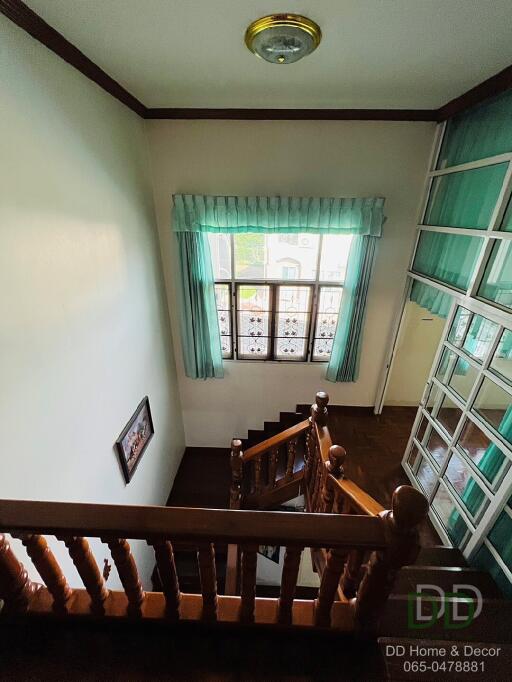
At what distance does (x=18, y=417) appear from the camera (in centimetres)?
127

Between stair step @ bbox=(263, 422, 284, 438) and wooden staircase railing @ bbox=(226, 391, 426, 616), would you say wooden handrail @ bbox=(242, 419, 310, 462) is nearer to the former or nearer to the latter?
wooden staircase railing @ bbox=(226, 391, 426, 616)

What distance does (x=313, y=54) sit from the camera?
147 cm

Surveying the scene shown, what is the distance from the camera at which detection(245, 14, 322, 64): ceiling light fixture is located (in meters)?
1.21

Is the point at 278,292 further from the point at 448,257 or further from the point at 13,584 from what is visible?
the point at 13,584

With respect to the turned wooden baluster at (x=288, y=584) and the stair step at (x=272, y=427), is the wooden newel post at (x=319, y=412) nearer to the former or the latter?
the turned wooden baluster at (x=288, y=584)

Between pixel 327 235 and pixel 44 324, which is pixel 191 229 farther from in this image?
pixel 44 324

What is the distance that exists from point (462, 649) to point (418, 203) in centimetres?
290

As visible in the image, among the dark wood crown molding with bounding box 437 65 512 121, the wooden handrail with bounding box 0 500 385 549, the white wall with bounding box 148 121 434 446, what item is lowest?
the wooden handrail with bounding box 0 500 385 549

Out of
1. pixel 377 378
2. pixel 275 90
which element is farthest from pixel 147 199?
pixel 377 378

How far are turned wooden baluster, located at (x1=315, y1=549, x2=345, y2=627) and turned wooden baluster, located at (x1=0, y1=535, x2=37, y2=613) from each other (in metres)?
0.90

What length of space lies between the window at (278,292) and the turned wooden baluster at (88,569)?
252 cm

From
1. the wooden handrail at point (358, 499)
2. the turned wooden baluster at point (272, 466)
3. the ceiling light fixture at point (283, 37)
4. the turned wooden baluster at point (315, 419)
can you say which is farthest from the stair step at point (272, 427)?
the ceiling light fixture at point (283, 37)

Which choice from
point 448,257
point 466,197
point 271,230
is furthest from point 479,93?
point 271,230

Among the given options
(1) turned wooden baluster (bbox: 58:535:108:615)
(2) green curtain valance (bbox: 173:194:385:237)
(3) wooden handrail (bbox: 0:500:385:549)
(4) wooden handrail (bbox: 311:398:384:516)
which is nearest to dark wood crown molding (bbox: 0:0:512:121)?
(2) green curtain valance (bbox: 173:194:385:237)
